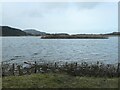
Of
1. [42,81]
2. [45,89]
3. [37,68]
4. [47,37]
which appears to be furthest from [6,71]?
[47,37]

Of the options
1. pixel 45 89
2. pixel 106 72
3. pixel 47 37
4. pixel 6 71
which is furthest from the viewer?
pixel 47 37

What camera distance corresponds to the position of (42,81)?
13.3 metres

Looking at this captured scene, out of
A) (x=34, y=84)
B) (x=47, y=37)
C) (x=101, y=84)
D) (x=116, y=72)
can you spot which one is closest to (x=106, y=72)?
(x=116, y=72)

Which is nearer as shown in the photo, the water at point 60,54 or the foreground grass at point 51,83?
the foreground grass at point 51,83

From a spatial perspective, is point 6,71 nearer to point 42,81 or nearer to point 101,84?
point 42,81

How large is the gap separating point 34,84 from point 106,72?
23.2 ft

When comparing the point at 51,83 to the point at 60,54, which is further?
the point at 60,54

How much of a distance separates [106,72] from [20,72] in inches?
241

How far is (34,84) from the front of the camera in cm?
1252

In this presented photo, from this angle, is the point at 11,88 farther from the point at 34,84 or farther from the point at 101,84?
the point at 101,84

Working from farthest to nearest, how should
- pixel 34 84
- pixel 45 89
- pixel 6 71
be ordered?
pixel 6 71 < pixel 34 84 < pixel 45 89

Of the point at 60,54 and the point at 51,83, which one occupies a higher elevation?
the point at 51,83

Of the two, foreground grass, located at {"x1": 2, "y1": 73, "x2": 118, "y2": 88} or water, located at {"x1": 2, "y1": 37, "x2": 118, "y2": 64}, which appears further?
water, located at {"x1": 2, "y1": 37, "x2": 118, "y2": 64}

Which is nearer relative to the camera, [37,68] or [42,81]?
[42,81]
